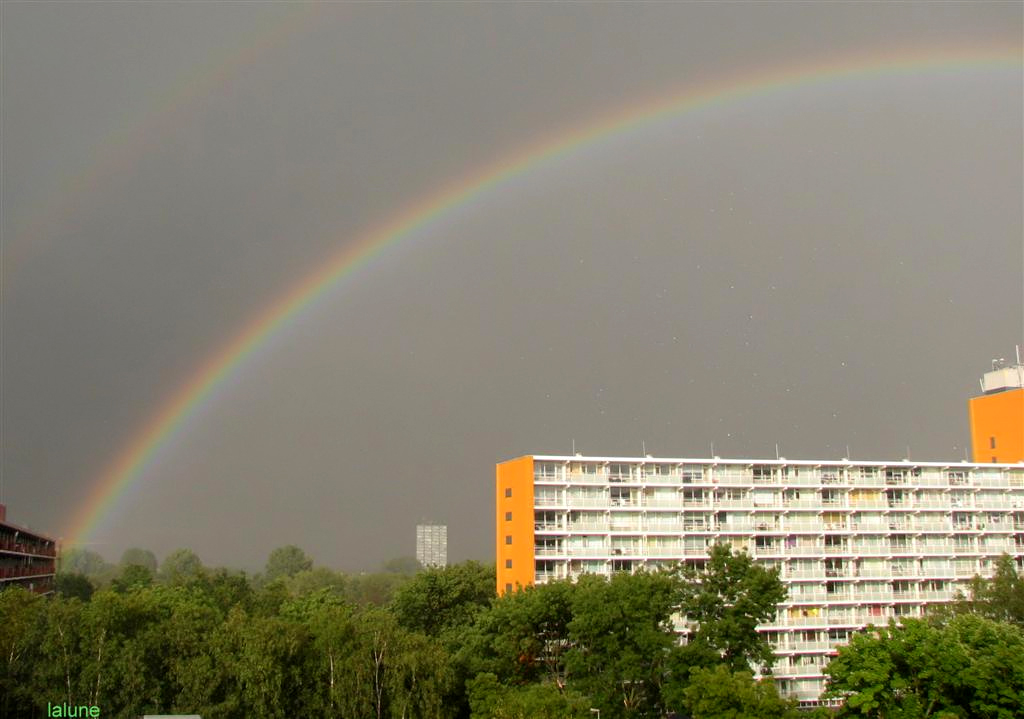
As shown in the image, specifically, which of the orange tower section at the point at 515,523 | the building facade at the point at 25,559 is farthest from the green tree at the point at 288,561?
the orange tower section at the point at 515,523

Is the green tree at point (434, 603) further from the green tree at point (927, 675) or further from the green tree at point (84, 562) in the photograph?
the green tree at point (84, 562)

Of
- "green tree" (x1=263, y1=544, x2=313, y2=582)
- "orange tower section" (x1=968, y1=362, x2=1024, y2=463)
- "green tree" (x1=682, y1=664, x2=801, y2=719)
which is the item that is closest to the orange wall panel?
"orange tower section" (x1=968, y1=362, x2=1024, y2=463)

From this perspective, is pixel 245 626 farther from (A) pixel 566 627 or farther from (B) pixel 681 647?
(B) pixel 681 647

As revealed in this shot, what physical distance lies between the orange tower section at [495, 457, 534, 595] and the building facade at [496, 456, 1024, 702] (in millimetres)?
86

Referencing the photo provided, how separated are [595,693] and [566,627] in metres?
4.96

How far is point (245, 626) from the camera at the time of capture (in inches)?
1455

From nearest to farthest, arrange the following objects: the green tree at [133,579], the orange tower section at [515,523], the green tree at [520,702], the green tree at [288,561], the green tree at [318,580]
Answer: the green tree at [520,702], the orange tower section at [515,523], the green tree at [133,579], the green tree at [318,580], the green tree at [288,561]

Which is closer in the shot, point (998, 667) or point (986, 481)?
point (998, 667)

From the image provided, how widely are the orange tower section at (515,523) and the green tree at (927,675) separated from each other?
24.6 meters

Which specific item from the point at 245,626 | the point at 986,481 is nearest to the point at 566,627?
the point at 245,626

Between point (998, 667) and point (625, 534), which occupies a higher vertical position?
point (625, 534)

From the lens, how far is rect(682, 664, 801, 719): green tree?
29.9 metres

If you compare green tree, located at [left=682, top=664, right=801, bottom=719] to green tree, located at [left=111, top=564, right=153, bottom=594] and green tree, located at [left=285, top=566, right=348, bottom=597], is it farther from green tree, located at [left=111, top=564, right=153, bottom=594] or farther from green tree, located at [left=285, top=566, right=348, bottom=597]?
green tree, located at [left=285, top=566, right=348, bottom=597]

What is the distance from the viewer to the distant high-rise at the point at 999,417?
216ft
